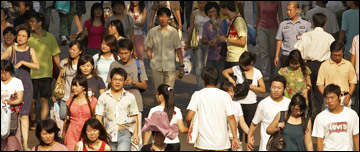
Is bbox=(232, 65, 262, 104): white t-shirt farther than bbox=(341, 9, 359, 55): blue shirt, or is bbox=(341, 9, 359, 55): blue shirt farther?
bbox=(341, 9, 359, 55): blue shirt

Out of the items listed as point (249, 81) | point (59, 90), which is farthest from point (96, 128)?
point (249, 81)

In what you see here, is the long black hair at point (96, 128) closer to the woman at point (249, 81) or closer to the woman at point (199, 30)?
the woman at point (249, 81)

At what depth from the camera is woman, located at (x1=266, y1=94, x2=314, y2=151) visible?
36.6 ft

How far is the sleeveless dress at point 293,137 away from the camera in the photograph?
36.7 feet

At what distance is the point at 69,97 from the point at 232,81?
211cm

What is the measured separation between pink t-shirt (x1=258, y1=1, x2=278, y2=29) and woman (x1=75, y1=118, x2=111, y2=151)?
783 cm

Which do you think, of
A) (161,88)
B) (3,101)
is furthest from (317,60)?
(3,101)

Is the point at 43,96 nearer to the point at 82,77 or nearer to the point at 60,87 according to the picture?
the point at 60,87

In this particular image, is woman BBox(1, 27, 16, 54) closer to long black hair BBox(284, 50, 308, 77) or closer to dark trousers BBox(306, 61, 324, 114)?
long black hair BBox(284, 50, 308, 77)

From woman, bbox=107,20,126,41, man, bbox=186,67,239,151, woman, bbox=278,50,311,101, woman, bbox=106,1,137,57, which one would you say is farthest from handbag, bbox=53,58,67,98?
woman, bbox=106,1,137,57

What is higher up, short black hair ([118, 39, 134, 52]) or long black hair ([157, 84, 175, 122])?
short black hair ([118, 39, 134, 52])

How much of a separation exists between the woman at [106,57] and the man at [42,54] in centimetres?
125

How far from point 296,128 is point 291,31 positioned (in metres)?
5.05

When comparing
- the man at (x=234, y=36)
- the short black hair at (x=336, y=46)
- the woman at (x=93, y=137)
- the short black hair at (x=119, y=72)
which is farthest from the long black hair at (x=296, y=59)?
the woman at (x=93, y=137)
